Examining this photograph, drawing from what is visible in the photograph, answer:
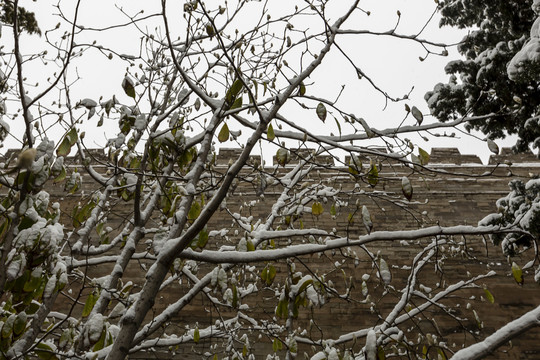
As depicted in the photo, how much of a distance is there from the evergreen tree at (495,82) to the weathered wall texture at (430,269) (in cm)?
58

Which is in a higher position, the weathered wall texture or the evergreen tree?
the evergreen tree

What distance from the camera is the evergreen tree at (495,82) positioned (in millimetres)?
4613

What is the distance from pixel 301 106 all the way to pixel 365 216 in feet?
3.72

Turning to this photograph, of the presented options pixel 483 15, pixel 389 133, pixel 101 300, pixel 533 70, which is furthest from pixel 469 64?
pixel 101 300

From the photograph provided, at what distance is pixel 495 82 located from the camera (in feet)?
15.5

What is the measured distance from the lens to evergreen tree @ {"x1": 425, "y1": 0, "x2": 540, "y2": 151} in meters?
4.61

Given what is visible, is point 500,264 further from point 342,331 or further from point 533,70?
point 533,70

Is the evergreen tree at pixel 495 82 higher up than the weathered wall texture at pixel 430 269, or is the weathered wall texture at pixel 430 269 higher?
the evergreen tree at pixel 495 82

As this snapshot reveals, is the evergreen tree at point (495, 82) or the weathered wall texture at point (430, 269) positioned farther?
the weathered wall texture at point (430, 269)

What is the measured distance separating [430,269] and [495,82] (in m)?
3.04

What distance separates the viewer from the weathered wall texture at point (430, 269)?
5.71 meters

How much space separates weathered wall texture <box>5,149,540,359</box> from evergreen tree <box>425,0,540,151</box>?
0.58 m

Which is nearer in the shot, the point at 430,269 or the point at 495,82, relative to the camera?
the point at 495,82

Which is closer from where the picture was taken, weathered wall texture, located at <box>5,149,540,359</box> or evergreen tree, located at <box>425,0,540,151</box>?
evergreen tree, located at <box>425,0,540,151</box>
